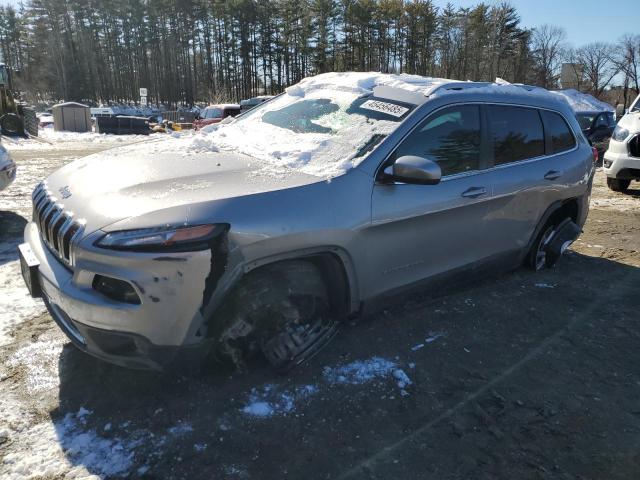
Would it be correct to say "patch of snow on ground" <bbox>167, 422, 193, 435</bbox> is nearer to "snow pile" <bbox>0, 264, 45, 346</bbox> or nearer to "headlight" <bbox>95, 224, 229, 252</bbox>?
"headlight" <bbox>95, 224, 229, 252</bbox>

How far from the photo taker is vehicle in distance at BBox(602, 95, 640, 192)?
349 inches

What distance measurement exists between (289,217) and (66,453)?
5.03 feet

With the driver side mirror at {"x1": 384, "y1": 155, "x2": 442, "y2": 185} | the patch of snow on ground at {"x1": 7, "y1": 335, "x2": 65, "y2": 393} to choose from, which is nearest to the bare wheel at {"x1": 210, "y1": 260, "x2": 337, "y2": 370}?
the driver side mirror at {"x1": 384, "y1": 155, "x2": 442, "y2": 185}

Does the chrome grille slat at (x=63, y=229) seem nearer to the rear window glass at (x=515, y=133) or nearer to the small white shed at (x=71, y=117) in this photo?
the rear window glass at (x=515, y=133)

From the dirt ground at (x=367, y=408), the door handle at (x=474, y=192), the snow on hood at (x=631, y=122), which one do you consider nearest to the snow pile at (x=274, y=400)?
the dirt ground at (x=367, y=408)

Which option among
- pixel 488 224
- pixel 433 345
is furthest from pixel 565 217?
pixel 433 345

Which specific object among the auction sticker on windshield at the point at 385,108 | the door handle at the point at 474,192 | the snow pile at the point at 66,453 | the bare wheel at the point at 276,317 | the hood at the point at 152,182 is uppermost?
the auction sticker on windshield at the point at 385,108

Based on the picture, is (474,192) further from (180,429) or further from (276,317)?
(180,429)

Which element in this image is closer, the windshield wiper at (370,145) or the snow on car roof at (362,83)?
the windshield wiper at (370,145)

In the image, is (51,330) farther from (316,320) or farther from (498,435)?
(498,435)

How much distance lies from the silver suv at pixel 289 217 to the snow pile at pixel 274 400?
158mm

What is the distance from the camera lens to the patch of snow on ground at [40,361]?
9.17 ft

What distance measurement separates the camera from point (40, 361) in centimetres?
301

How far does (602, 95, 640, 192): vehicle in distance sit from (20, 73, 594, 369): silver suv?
5724 millimetres
